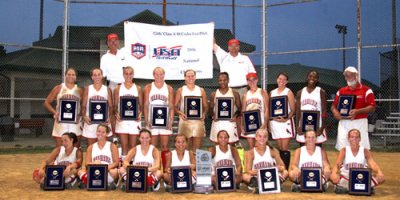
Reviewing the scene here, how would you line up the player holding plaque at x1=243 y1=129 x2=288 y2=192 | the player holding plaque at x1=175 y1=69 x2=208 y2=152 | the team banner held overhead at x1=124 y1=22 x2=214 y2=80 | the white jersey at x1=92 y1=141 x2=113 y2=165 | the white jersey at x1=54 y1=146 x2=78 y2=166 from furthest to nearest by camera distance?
the team banner held overhead at x1=124 y1=22 x2=214 y2=80, the player holding plaque at x1=175 y1=69 x2=208 y2=152, the white jersey at x1=54 y1=146 x2=78 y2=166, the white jersey at x1=92 y1=141 x2=113 y2=165, the player holding plaque at x1=243 y1=129 x2=288 y2=192

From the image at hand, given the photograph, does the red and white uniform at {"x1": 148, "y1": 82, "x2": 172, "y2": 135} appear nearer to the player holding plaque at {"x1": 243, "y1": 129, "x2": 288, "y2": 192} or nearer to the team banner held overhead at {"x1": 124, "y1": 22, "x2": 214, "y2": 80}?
the player holding plaque at {"x1": 243, "y1": 129, "x2": 288, "y2": 192}

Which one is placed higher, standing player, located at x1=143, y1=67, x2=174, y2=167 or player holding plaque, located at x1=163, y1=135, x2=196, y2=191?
standing player, located at x1=143, y1=67, x2=174, y2=167

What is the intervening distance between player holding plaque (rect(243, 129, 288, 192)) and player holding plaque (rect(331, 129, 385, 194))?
2.49ft

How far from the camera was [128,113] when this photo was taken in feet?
25.5

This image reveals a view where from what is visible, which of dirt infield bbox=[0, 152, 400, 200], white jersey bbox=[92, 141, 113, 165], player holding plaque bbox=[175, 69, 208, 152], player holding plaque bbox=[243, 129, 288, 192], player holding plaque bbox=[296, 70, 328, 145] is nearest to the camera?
dirt infield bbox=[0, 152, 400, 200]

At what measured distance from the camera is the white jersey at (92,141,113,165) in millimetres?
7262

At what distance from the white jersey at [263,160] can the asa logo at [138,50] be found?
15.9 ft

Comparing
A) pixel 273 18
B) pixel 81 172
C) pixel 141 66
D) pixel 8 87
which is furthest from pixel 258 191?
pixel 8 87

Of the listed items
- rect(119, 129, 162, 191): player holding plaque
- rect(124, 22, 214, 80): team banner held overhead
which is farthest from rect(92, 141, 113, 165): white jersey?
rect(124, 22, 214, 80): team banner held overhead

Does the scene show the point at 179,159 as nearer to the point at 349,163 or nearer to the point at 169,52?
the point at 349,163

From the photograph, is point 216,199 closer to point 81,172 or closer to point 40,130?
point 81,172

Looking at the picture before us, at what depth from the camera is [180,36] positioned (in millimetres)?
11352

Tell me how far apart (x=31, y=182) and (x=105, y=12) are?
1694 cm

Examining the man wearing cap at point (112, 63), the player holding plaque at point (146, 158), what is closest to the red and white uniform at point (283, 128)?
the player holding plaque at point (146, 158)
